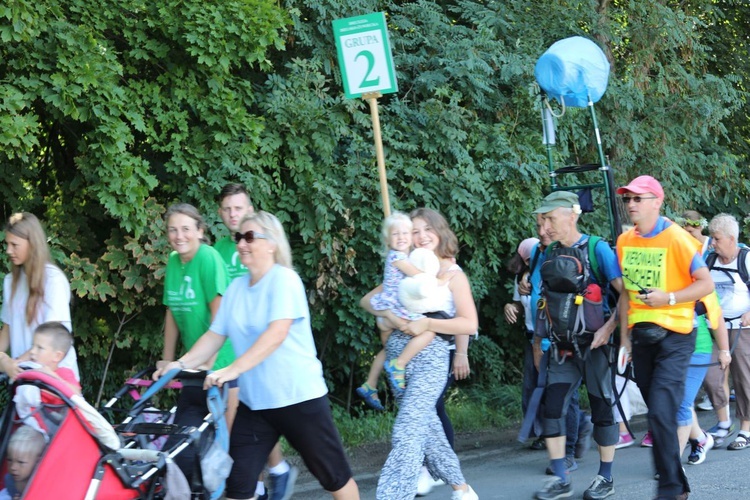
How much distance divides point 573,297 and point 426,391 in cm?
117

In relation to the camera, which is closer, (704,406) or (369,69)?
(369,69)

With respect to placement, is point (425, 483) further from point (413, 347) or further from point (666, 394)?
point (666, 394)

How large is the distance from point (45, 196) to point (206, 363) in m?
3.37

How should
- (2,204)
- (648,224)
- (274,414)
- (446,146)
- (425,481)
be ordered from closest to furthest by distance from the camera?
1. (274,414)
2. (648,224)
3. (425,481)
4. (2,204)
5. (446,146)

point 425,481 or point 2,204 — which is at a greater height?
point 2,204

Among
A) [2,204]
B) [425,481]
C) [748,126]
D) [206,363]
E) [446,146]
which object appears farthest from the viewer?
[748,126]

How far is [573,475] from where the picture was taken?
7418 millimetres

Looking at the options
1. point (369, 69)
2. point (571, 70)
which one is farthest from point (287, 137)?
point (571, 70)

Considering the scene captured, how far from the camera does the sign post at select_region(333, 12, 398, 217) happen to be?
7.51m

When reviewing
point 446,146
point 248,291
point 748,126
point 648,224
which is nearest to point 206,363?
point 248,291

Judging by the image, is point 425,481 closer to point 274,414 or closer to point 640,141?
point 274,414

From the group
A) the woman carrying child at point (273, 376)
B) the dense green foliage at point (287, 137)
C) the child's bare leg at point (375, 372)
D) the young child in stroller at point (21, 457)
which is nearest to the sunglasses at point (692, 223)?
the dense green foliage at point (287, 137)

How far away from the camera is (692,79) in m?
11.9

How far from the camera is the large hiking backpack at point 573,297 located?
6312 millimetres
